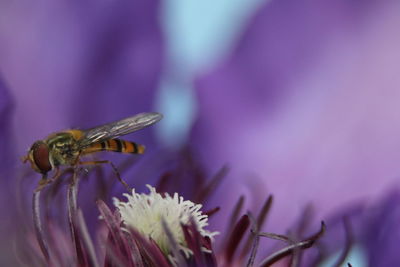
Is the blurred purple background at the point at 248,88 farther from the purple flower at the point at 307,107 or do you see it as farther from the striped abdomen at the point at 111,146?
the striped abdomen at the point at 111,146

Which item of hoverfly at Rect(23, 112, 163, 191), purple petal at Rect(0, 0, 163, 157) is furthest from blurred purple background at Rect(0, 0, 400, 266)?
hoverfly at Rect(23, 112, 163, 191)

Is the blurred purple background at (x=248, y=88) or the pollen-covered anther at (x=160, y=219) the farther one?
the blurred purple background at (x=248, y=88)

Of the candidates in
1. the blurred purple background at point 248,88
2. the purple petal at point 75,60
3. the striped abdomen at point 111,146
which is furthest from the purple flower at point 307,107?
the striped abdomen at point 111,146

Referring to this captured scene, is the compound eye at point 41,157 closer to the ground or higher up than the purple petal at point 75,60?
closer to the ground

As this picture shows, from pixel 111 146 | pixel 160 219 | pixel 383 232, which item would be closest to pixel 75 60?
pixel 111 146

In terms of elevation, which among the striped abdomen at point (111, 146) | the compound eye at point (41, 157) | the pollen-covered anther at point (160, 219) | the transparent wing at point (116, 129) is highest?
the transparent wing at point (116, 129)

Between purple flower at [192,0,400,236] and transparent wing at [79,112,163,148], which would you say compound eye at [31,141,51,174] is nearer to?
transparent wing at [79,112,163,148]

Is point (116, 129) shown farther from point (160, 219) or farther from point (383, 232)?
point (383, 232)
